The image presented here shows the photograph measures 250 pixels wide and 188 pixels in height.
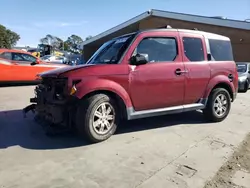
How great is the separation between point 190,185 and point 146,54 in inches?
104

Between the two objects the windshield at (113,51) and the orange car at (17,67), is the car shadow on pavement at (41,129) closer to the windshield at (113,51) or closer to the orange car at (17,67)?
the windshield at (113,51)

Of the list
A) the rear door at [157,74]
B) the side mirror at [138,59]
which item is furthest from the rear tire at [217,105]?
the side mirror at [138,59]

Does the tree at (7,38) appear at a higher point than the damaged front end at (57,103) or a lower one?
higher

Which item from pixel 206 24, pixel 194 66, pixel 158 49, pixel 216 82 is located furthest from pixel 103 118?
pixel 206 24

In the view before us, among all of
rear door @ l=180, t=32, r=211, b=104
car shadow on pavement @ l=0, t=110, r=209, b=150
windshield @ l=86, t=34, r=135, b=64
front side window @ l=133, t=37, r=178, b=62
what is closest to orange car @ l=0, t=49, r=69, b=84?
car shadow on pavement @ l=0, t=110, r=209, b=150

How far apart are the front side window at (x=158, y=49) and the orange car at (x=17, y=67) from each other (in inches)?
320

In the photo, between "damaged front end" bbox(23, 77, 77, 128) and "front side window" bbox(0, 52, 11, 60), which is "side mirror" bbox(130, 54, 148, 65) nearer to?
"damaged front end" bbox(23, 77, 77, 128)

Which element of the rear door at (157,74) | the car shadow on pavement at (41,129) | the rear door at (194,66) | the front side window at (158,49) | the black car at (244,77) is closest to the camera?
the car shadow on pavement at (41,129)

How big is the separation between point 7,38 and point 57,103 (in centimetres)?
7637

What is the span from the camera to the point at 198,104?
6160 mm

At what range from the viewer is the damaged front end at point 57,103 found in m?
4.63

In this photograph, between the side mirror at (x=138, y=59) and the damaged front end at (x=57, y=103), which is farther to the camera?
the side mirror at (x=138, y=59)

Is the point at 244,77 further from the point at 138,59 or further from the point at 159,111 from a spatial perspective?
the point at 138,59

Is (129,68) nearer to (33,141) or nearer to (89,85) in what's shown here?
(89,85)
